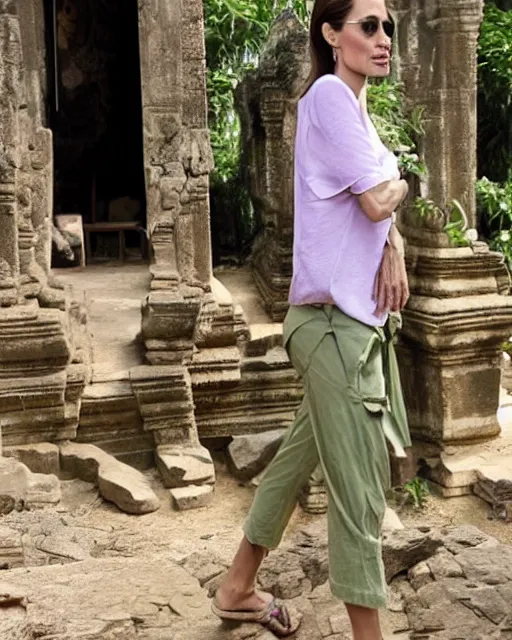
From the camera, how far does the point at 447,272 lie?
283 inches

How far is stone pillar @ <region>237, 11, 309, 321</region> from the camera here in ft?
25.7

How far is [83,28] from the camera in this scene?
12.1m

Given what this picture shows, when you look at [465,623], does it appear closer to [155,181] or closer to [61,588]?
[61,588]

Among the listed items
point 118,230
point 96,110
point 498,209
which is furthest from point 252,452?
point 96,110

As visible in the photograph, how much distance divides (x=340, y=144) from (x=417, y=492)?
4692mm

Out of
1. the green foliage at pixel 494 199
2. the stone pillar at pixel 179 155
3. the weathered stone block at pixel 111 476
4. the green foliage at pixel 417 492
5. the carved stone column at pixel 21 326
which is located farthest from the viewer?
the green foliage at pixel 494 199

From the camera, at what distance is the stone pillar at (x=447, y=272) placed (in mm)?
7141

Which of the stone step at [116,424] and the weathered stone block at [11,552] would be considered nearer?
the weathered stone block at [11,552]

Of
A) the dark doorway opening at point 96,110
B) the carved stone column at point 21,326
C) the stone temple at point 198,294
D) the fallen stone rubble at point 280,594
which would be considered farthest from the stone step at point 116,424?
the dark doorway opening at point 96,110

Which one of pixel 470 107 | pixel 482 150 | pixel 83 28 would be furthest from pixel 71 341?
pixel 83 28

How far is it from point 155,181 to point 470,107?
2211 millimetres

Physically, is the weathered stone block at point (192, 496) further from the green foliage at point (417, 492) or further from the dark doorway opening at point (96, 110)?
the dark doorway opening at point (96, 110)

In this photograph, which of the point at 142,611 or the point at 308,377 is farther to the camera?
the point at 142,611

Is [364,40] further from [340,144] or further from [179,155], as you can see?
[179,155]
